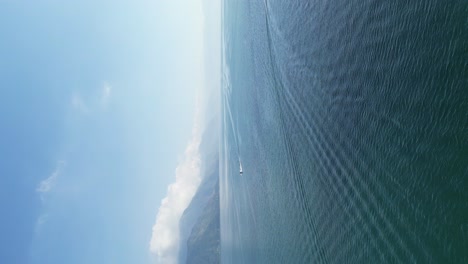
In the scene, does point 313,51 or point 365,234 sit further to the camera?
point 313,51

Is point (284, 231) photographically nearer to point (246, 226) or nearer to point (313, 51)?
point (313, 51)

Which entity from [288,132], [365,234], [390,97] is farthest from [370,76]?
[288,132]

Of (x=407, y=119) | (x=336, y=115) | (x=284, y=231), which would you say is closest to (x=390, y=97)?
(x=407, y=119)

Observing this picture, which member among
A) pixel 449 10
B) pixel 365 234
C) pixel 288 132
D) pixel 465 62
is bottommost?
pixel 365 234

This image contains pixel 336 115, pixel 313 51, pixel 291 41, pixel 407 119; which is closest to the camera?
pixel 407 119

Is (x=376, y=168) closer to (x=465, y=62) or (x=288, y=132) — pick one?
(x=465, y=62)

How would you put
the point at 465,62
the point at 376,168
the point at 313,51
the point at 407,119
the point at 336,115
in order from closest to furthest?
the point at 465,62 → the point at 407,119 → the point at 376,168 → the point at 336,115 → the point at 313,51

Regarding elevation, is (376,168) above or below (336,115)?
below
